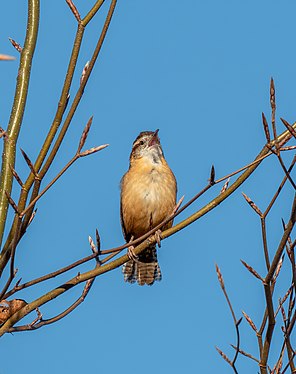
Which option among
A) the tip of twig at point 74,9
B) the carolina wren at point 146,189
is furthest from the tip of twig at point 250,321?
the carolina wren at point 146,189

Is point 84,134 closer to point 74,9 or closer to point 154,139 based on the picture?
point 74,9

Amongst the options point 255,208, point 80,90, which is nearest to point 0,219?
point 80,90

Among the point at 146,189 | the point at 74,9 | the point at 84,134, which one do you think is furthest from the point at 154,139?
the point at 84,134

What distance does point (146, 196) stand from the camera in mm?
6945

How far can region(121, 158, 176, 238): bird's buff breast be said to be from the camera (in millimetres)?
6906

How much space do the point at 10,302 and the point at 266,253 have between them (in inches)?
49.8

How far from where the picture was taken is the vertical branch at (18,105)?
10.6ft

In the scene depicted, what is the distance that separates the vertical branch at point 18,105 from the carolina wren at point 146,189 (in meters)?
3.35

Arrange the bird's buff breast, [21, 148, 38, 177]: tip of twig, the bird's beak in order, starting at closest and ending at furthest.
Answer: [21, 148, 38, 177]: tip of twig → the bird's buff breast → the bird's beak

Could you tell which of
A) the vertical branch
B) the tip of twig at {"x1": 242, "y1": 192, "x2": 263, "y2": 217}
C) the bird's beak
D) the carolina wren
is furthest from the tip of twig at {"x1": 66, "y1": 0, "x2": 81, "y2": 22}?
the bird's beak

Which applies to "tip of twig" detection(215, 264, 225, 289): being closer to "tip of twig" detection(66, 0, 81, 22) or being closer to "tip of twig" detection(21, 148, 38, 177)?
"tip of twig" detection(21, 148, 38, 177)

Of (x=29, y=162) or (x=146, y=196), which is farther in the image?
(x=146, y=196)

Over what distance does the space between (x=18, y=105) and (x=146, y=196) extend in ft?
12.0

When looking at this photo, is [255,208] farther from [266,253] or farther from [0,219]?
[0,219]
